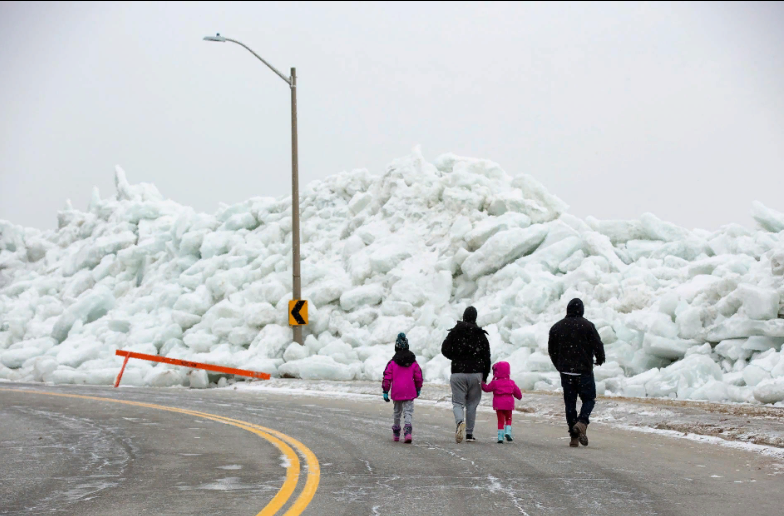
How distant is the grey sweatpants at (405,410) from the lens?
34.7 ft

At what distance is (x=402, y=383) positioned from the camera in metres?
10.9

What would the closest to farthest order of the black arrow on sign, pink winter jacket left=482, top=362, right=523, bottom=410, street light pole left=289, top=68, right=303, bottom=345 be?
pink winter jacket left=482, top=362, right=523, bottom=410
the black arrow on sign
street light pole left=289, top=68, right=303, bottom=345

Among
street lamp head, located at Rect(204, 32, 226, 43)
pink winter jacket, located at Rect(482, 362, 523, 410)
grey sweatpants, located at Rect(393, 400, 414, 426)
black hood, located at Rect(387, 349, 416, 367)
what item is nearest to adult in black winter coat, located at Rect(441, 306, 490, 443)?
pink winter jacket, located at Rect(482, 362, 523, 410)

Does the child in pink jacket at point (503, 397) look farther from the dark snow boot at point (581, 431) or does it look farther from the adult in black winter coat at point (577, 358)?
the dark snow boot at point (581, 431)

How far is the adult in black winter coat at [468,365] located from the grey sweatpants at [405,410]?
1.91 ft

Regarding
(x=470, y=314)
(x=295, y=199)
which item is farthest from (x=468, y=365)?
(x=295, y=199)

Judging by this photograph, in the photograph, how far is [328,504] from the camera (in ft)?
22.1

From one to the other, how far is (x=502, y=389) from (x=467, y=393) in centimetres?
44

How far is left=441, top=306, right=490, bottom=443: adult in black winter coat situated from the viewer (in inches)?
431

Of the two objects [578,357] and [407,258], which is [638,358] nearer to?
[578,357]

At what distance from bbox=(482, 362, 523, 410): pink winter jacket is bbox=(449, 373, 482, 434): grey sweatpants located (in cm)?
18

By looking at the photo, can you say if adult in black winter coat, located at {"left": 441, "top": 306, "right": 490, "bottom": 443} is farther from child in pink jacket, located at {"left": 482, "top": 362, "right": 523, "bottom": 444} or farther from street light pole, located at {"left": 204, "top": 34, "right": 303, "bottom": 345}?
street light pole, located at {"left": 204, "top": 34, "right": 303, "bottom": 345}

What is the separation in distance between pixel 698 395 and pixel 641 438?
16.7 feet

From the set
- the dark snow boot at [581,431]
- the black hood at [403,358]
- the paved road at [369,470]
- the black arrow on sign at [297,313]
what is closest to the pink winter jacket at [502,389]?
the paved road at [369,470]
